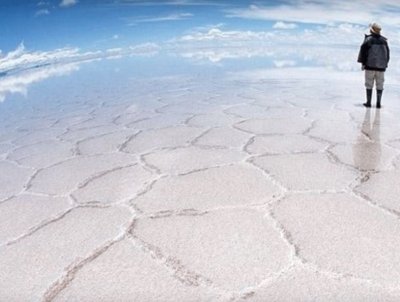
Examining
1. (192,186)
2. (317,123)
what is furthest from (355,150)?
(192,186)

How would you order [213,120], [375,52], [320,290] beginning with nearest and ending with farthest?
[320,290]
[213,120]
[375,52]

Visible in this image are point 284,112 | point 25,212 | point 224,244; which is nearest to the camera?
point 224,244

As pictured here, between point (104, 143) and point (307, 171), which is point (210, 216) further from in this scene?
point (104, 143)

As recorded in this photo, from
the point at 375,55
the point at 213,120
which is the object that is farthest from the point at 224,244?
the point at 375,55

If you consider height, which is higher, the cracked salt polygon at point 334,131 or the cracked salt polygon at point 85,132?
the cracked salt polygon at point 334,131

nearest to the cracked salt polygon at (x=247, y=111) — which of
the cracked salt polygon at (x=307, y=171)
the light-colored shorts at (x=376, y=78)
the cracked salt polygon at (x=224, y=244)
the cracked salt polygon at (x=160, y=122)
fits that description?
the cracked salt polygon at (x=160, y=122)

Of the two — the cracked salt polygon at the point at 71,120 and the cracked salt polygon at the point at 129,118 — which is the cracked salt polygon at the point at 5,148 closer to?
the cracked salt polygon at the point at 71,120

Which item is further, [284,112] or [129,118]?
[129,118]
